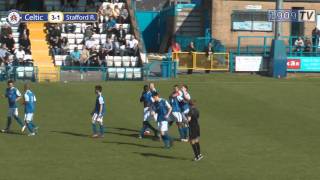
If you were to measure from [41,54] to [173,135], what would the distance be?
A: 1901 centimetres

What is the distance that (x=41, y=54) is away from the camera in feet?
145

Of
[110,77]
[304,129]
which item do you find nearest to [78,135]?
[304,129]

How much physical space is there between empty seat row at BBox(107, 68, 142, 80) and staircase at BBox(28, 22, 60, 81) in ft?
9.91

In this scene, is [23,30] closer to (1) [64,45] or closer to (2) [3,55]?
(1) [64,45]

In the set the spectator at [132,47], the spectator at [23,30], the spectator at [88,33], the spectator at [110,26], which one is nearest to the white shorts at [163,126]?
the spectator at [132,47]

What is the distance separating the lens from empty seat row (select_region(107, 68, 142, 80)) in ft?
138

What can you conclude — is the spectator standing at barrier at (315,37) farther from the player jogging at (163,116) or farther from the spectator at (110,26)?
the player jogging at (163,116)

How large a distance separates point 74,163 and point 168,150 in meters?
3.56

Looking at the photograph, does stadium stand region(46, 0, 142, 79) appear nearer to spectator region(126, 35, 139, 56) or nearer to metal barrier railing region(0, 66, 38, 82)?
spectator region(126, 35, 139, 56)

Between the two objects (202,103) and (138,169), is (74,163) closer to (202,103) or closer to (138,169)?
(138,169)

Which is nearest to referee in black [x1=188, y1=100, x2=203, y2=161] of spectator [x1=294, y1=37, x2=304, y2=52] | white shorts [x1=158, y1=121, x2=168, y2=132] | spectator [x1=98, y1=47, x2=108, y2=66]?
white shorts [x1=158, y1=121, x2=168, y2=132]

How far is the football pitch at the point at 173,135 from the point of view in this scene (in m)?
20.9

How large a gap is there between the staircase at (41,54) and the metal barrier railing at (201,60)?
7439mm

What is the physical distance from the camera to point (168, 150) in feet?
78.8
